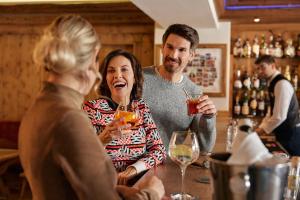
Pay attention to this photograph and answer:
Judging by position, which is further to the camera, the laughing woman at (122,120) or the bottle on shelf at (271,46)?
the bottle on shelf at (271,46)

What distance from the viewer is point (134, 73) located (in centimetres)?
212

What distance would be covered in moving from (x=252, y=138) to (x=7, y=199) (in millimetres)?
4590

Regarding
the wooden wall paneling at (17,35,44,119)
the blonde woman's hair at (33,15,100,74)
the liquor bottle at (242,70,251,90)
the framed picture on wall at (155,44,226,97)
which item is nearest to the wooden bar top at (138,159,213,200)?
the blonde woman's hair at (33,15,100,74)

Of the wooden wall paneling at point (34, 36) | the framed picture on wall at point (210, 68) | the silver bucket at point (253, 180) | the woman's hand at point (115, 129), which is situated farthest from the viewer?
the wooden wall paneling at point (34, 36)

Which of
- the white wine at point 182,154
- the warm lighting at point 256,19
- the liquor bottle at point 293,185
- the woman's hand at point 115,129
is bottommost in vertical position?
the liquor bottle at point 293,185

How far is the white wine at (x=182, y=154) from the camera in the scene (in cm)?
140

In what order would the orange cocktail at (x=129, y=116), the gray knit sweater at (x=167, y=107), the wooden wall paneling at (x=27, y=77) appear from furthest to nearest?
the wooden wall paneling at (x=27, y=77), the gray knit sweater at (x=167, y=107), the orange cocktail at (x=129, y=116)

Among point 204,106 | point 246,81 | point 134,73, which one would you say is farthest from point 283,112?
point 134,73

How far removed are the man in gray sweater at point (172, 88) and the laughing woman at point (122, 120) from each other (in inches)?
10.1

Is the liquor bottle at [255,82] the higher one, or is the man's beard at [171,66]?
the man's beard at [171,66]

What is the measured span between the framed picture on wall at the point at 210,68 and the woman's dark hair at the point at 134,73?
3016 millimetres

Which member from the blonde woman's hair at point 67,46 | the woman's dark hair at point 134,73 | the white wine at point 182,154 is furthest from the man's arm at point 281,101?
the blonde woman's hair at point 67,46

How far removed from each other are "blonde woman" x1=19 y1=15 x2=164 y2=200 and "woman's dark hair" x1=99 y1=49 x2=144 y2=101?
0.99 meters

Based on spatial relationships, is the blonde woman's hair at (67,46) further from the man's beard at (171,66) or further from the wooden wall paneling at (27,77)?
the wooden wall paneling at (27,77)
